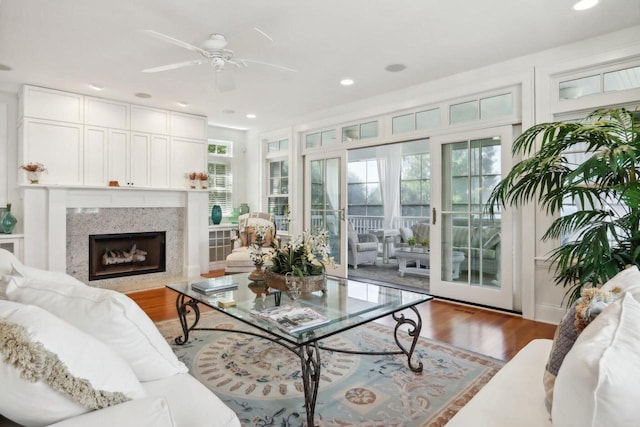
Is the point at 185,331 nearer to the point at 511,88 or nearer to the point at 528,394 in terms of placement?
the point at 528,394

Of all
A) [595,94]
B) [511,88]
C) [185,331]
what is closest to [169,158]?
[185,331]

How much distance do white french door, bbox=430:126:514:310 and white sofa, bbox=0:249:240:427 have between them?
343cm

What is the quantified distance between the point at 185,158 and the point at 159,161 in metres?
0.40

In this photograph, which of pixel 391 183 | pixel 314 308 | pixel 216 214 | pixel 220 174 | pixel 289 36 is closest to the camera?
pixel 314 308

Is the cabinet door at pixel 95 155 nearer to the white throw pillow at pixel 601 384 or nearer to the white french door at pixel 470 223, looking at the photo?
the white french door at pixel 470 223

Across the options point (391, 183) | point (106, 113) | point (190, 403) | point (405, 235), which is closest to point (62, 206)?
point (106, 113)

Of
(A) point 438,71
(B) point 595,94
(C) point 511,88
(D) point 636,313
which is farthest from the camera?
(A) point 438,71

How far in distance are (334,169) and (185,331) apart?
10.8 feet

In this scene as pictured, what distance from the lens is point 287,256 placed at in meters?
2.61

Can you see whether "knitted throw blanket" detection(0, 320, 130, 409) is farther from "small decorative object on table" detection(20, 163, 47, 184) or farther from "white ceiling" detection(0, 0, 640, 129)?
"small decorative object on table" detection(20, 163, 47, 184)

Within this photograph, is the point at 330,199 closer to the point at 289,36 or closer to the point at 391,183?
the point at 289,36

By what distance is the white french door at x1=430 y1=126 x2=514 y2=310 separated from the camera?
3764 mm

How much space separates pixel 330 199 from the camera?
18.2 ft

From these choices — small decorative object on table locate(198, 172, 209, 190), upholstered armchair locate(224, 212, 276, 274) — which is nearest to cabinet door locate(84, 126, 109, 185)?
small decorative object on table locate(198, 172, 209, 190)
